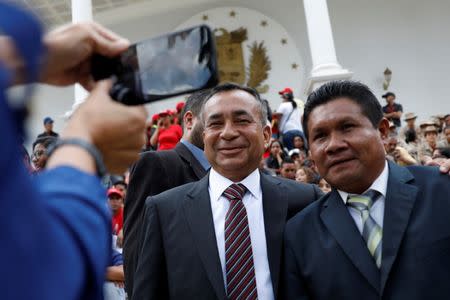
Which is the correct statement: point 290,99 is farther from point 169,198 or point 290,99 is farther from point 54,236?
point 54,236

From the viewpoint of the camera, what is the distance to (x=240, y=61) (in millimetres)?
14312

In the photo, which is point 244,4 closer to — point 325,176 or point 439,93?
point 439,93

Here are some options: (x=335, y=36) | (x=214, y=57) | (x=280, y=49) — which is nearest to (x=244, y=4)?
(x=280, y=49)

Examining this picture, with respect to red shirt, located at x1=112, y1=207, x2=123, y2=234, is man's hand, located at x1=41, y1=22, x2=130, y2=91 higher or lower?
higher

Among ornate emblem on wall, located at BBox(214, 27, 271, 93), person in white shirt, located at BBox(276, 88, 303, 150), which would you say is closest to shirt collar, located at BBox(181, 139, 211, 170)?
person in white shirt, located at BBox(276, 88, 303, 150)

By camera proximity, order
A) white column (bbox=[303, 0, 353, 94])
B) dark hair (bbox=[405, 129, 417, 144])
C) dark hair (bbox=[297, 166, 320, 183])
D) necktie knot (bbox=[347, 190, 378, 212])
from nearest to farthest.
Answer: necktie knot (bbox=[347, 190, 378, 212]) → dark hair (bbox=[297, 166, 320, 183]) → dark hair (bbox=[405, 129, 417, 144]) → white column (bbox=[303, 0, 353, 94])

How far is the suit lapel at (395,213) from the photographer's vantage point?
1.66m

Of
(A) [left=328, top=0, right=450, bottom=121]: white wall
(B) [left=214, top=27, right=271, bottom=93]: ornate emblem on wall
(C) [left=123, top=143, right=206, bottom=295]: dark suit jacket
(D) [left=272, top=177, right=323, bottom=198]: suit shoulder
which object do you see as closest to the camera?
(D) [left=272, top=177, right=323, bottom=198]: suit shoulder

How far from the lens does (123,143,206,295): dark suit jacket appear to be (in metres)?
2.63

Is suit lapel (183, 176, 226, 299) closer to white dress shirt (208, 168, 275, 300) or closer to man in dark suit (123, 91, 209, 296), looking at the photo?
white dress shirt (208, 168, 275, 300)

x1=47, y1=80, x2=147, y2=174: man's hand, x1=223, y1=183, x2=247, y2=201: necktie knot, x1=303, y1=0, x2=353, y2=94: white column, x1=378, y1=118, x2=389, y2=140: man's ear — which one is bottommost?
x1=223, y1=183, x2=247, y2=201: necktie knot

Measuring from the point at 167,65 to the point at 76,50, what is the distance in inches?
6.4

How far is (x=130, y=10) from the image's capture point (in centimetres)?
1549

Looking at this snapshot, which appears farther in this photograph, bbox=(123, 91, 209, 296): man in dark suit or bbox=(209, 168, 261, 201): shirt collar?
bbox=(123, 91, 209, 296): man in dark suit
